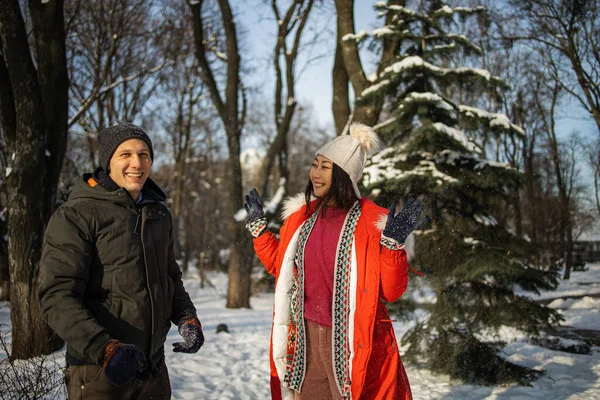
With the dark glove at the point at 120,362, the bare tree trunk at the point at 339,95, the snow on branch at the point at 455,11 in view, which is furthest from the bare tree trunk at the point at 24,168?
the bare tree trunk at the point at 339,95

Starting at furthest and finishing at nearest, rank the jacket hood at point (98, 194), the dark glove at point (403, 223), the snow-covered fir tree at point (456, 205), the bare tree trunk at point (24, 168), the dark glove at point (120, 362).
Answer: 1. the snow-covered fir tree at point (456, 205)
2. the bare tree trunk at point (24, 168)
3. the dark glove at point (403, 223)
4. the jacket hood at point (98, 194)
5. the dark glove at point (120, 362)

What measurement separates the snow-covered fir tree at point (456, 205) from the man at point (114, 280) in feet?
12.1

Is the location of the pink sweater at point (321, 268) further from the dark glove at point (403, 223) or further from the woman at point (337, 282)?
the dark glove at point (403, 223)

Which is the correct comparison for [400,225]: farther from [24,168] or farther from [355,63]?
[355,63]

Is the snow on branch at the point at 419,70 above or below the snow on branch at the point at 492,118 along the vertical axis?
above

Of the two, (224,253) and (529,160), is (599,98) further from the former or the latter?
(224,253)

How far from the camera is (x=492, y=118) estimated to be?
6004 millimetres

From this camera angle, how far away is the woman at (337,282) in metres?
2.56

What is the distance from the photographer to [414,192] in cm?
577

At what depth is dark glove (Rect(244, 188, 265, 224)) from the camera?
3000 millimetres

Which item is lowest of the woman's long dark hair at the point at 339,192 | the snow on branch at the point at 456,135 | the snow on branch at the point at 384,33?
the woman's long dark hair at the point at 339,192

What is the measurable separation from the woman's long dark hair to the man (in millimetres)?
996

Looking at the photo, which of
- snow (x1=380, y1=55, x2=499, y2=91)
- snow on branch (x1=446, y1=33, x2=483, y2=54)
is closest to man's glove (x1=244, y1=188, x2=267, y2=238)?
snow (x1=380, y1=55, x2=499, y2=91)

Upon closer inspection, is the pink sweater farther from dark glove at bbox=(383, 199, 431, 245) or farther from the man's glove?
dark glove at bbox=(383, 199, 431, 245)
